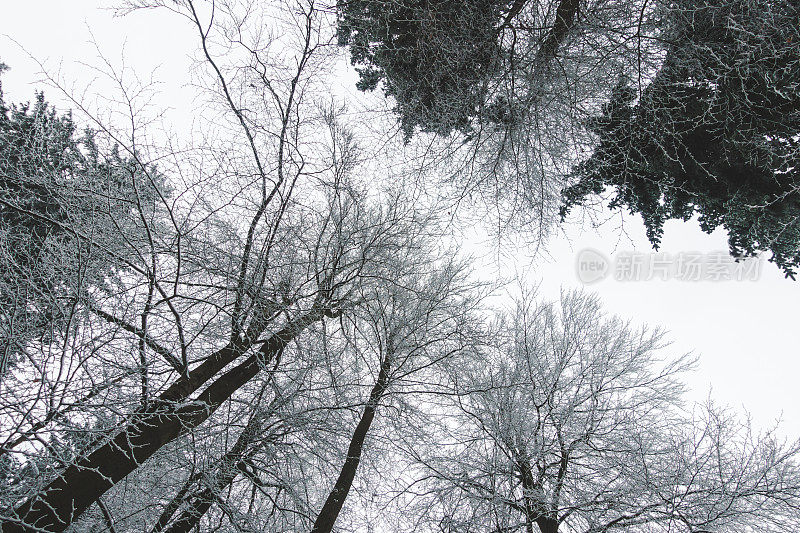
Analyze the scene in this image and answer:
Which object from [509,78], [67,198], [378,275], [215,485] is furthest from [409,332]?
[67,198]

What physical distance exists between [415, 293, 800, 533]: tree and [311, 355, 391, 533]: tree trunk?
937 millimetres

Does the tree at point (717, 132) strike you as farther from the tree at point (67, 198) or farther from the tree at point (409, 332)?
the tree at point (67, 198)

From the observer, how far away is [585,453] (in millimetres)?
5664

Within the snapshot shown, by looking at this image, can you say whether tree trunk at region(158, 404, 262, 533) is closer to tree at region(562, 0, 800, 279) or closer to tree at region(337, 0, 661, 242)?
tree at region(337, 0, 661, 242)

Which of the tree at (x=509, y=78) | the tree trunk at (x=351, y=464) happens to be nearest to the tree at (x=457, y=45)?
the tree at (x=509, y=78)

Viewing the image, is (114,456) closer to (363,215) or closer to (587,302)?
(363,215)

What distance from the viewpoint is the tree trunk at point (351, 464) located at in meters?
4.24

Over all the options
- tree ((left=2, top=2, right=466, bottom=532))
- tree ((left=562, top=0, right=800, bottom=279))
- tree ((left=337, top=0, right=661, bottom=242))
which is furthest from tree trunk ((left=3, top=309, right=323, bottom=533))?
tree ((left=562, top=0, right=800, bottom=279))

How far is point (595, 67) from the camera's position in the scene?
10.2 ft

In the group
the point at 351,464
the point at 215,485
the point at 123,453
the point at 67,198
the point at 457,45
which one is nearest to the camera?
the point at 123,453

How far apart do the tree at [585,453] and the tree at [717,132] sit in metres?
2.63

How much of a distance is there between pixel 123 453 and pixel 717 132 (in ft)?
18.4

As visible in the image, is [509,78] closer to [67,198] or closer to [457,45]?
[457,45]

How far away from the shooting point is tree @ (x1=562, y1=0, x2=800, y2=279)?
9.39 ft
